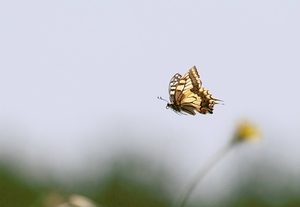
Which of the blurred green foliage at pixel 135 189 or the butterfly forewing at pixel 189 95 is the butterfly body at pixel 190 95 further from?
the blurred green foliage at pixel 135 189

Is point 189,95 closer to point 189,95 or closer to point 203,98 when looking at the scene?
point 189,95

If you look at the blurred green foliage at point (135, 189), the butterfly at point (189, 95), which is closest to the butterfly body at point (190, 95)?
the butterfly at point (189, 95)

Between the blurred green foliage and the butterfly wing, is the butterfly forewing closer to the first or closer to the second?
the butterfly wing

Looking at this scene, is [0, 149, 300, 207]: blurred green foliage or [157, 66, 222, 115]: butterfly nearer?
[157, 66, 222, 115]: butterfly

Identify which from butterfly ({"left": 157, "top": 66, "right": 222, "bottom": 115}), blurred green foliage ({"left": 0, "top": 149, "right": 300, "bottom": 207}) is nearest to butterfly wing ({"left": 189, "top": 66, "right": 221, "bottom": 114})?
butterfly ({"left": 157, "top": 66, "right": 222, "bottom": 115})

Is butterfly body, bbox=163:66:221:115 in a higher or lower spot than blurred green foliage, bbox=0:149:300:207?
lower

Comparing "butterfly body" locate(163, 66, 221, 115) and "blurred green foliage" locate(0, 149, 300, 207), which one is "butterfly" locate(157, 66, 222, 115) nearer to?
"butterfly body" locate(163, 66, 221, 115)
